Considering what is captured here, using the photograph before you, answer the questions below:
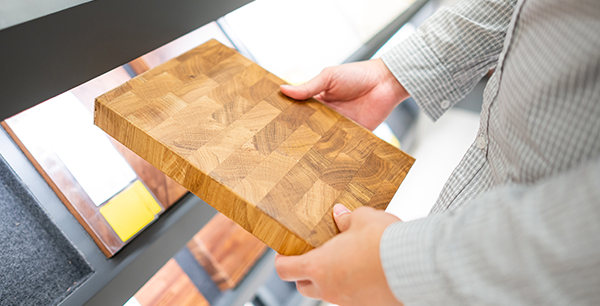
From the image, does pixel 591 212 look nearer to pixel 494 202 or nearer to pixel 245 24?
pixel 494 202

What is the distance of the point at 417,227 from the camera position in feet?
1.13

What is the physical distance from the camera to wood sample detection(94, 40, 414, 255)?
40 centimetres

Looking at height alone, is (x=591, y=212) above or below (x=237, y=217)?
below

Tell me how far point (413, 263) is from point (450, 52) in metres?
0.50

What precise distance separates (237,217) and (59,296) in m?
0.31

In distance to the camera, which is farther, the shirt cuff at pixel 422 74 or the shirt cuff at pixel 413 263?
the shirt cuff at pixel 422 74

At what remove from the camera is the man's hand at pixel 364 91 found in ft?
2.22

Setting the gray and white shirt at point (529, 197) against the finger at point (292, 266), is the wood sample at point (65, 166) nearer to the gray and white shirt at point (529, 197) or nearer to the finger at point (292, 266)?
the finger at point (292, 266)

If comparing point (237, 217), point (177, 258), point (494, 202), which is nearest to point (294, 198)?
point (237, 217)

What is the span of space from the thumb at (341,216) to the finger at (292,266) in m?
0.06

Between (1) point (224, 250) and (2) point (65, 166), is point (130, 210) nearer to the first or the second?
(2) point (65, 166)

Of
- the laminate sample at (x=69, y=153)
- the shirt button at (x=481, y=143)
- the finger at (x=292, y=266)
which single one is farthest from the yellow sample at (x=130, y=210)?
the shirt button at (x=481, y=143)

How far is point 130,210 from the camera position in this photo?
0.57 m

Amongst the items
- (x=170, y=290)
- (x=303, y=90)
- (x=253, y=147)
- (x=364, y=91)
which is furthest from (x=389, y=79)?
(x=170, y=290)
